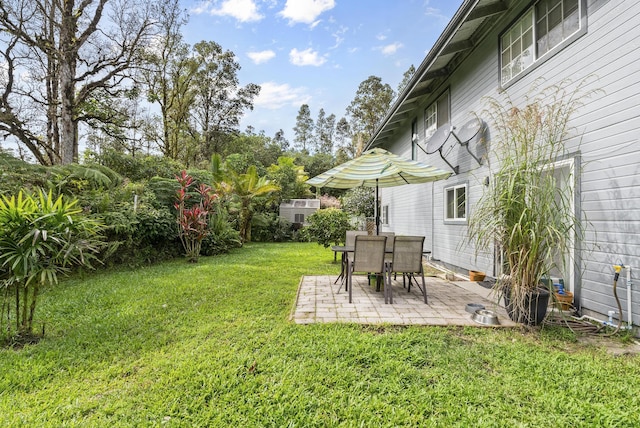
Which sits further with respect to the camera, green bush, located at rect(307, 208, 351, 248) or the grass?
green bush, located at rect(307, 208, 351, 248)

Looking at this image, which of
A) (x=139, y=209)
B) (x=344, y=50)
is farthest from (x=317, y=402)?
(x=344, y=50)

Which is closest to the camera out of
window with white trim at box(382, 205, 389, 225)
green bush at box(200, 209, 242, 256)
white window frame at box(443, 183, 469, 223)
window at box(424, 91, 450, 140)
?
white window frame at box(443, 183, 469, 223)

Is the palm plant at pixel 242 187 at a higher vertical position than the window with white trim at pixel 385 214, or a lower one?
higher

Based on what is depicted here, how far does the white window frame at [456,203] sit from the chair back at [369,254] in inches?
124

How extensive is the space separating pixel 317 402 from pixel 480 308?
112 inches

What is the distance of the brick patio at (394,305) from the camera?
12.2 feet

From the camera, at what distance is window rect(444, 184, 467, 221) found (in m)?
6.89

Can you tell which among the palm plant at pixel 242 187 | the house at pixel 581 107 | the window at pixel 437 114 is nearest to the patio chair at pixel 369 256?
the house at pixel 581 107

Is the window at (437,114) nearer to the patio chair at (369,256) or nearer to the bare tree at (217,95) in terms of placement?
the patio chair at (369,256)

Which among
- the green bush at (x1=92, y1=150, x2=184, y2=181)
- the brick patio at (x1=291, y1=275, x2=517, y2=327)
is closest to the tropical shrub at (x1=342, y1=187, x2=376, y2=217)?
the green bush at (x1=92, y1=150, x2=184, y2=181)

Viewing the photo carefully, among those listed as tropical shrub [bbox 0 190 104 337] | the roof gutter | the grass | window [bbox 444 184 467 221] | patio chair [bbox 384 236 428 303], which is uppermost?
the roof gutter

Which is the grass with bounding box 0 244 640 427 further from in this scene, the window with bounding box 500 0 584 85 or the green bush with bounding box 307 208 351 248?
the green bush with bounding box 307 208 351 248

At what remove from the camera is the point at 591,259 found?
370cm

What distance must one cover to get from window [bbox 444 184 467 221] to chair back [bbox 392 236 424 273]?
2.78 meters
